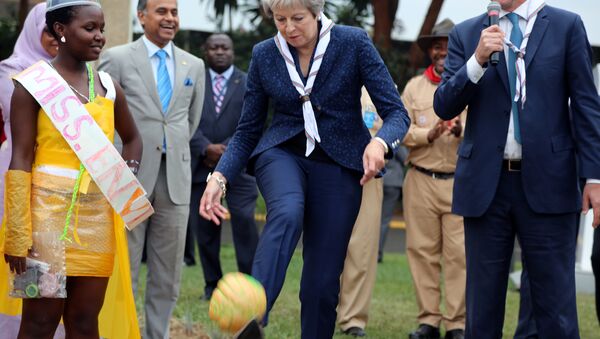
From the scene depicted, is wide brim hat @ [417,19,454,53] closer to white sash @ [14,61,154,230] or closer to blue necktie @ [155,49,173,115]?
blue necktie @ [155,49,173,115]

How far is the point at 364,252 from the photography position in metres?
8.63

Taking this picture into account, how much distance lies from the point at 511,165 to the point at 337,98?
942mm

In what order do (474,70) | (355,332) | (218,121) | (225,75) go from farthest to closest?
(225,75), (218,121), (355,332), (474,70)

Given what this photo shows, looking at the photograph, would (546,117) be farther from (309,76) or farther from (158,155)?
(158,155)

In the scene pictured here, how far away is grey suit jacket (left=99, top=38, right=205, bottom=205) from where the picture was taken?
7.17 meters

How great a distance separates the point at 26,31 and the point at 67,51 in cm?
130

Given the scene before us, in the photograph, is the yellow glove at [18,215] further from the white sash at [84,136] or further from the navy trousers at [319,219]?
the navy trousers at [319,219]

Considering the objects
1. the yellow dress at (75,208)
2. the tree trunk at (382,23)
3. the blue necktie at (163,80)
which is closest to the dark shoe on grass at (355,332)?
the blue necktie at (163,80)

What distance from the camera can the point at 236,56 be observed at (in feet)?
73.5

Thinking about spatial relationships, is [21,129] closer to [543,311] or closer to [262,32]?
[543,311]

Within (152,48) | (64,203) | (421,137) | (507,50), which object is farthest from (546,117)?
(152,48)

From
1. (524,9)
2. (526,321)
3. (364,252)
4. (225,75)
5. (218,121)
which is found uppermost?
(524,9)

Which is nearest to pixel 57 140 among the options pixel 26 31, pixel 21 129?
pixel 21 129

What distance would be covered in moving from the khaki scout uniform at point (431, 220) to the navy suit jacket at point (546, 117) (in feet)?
9.42
